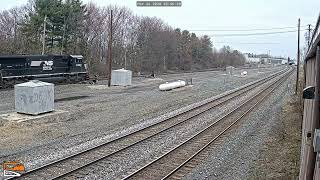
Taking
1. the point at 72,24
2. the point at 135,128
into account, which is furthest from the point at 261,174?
the point at 72,24

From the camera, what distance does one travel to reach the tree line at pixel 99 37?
53.1 meters

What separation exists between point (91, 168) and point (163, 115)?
11206 millimetres

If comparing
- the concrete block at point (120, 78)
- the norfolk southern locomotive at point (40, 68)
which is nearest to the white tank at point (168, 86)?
the concrete block at point (120, 78)

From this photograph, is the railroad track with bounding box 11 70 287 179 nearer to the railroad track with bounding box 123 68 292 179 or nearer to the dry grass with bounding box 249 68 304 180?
the railroad track with bounding box 123 68 292 179

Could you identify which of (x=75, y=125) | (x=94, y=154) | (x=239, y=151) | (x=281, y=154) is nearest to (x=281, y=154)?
(x=281, y=154)

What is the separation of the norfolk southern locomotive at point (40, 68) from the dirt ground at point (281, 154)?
956 inches

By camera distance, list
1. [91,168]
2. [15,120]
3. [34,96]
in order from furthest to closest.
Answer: [34,96] < [15,120] < [91,168]

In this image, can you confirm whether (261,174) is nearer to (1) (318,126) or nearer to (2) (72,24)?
(1) (318,126)

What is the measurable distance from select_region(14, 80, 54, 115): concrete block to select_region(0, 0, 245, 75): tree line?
83.2 ft

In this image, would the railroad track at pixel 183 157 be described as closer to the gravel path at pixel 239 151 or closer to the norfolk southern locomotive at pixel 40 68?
the gravel path at pixel 239 151

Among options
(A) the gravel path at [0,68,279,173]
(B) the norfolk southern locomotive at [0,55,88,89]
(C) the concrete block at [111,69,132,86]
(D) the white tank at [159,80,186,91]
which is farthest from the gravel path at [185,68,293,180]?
(B) the norfolk southern locomotive at [0,55,88,89]

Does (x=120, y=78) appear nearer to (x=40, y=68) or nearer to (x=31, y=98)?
(x=40, y=68)

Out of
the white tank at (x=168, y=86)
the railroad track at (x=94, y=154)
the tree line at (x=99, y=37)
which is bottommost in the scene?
the railroad track at (x=94, y=154)

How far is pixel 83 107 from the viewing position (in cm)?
2433
